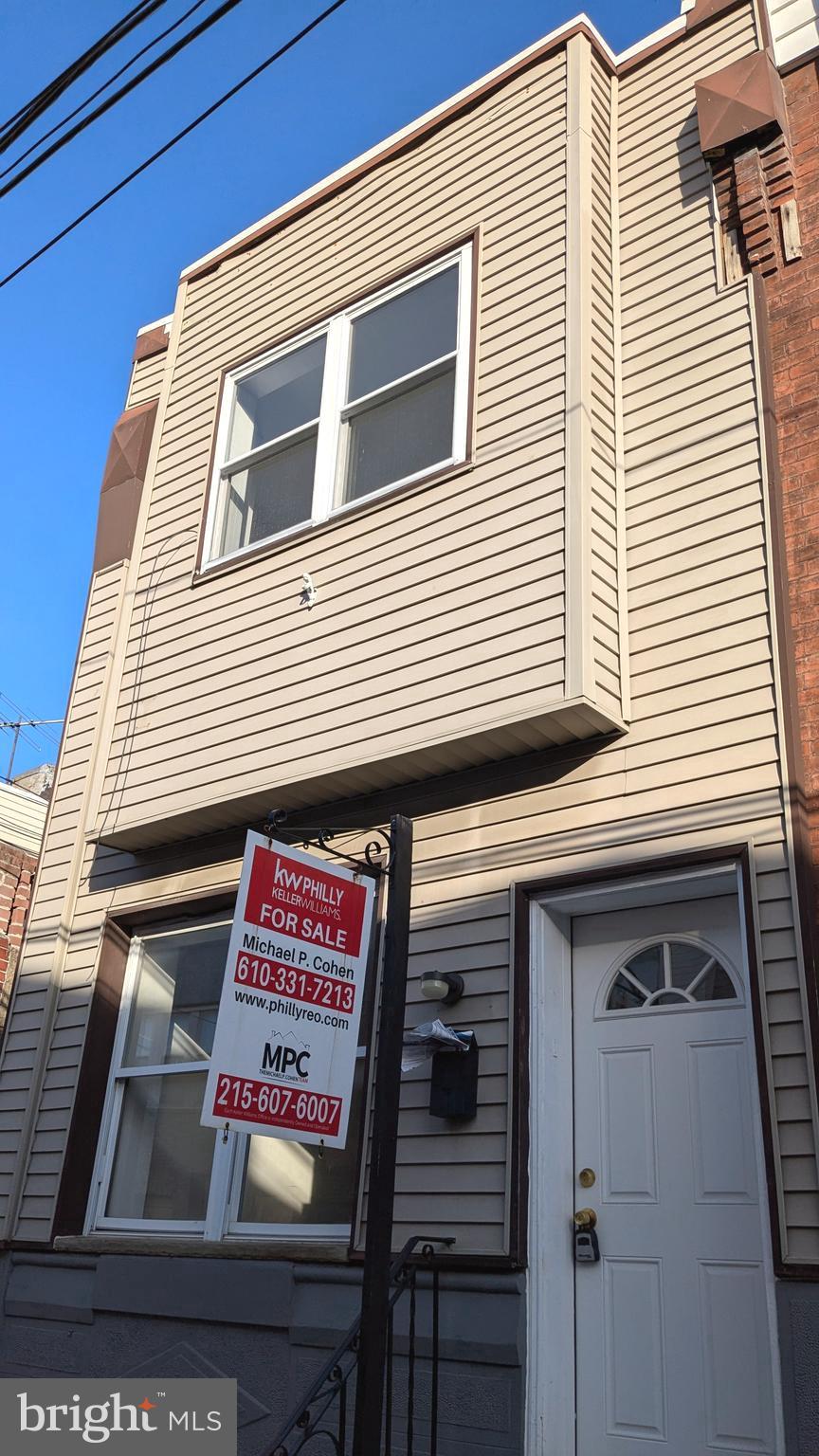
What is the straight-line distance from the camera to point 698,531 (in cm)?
575

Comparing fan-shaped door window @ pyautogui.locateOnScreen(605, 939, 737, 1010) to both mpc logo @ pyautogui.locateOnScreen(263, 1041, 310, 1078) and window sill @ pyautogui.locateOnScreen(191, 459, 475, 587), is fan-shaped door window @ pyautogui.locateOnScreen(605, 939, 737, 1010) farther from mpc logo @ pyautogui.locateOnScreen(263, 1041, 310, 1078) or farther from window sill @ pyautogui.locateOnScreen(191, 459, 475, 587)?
window sill @ pyautogui.locateOnScreen(191, 459, 475, 587)

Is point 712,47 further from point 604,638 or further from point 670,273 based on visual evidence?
point 604,638

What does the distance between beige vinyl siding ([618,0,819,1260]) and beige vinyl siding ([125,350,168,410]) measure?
12.8 ft

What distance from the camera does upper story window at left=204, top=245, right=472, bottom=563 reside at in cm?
700

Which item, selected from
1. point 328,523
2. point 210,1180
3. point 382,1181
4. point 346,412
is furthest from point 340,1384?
point 346,412

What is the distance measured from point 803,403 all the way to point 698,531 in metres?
0.76

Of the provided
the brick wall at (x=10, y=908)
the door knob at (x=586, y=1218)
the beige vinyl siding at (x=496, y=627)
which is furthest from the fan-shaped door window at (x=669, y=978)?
the brick wall at (x=10, y=908)

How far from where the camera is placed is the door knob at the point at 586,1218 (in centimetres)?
497

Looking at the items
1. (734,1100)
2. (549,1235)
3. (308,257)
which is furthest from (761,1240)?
(308,257)

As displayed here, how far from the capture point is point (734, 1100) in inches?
188

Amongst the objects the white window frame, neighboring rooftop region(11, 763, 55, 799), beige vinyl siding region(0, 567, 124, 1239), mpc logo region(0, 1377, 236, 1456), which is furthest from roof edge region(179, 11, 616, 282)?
neighboring rooftop region(11, 763, 55, 799)

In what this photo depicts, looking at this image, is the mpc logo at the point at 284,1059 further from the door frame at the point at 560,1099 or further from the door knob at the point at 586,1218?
the door knob at the point at 586,1218

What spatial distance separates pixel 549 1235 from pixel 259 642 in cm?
351

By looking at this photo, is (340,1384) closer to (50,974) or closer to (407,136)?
(50,974)
